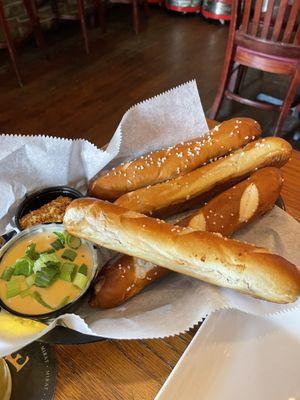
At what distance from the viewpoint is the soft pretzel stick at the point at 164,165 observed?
959 mm

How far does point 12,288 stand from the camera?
0.73m

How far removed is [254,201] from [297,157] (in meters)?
0.42

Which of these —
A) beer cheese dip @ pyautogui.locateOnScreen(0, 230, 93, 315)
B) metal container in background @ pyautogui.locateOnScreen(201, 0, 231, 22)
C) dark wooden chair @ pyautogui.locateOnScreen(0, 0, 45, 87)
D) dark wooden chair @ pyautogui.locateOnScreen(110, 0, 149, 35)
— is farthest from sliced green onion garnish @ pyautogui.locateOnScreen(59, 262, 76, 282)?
metal container in background @ pyautogui.locateOnScreen(201, 0, 231, 22)

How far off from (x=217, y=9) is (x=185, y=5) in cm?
40

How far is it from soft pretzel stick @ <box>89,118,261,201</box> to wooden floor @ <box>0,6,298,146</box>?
1371 mm

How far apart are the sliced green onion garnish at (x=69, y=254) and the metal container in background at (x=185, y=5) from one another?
3855 mm

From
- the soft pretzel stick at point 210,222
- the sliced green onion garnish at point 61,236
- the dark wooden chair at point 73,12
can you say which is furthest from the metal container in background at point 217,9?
the sliced green onion garnish at point 61,236

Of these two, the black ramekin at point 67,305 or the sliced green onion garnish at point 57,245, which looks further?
the sliced green onion garnish at point 57,245

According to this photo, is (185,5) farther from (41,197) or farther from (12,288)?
(12,288)

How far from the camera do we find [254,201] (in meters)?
0.89

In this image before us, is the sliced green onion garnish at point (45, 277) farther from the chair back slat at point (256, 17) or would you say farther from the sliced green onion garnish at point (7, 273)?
the chair back slat at point (256, 17)

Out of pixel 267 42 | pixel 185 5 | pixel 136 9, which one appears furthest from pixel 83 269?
pixel 185 5

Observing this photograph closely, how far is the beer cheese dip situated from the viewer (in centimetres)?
71

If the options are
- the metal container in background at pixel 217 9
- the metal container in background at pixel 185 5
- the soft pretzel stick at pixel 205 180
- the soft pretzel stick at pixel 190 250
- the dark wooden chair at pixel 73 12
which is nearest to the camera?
the soft pretzel stick at pixel 190 250
